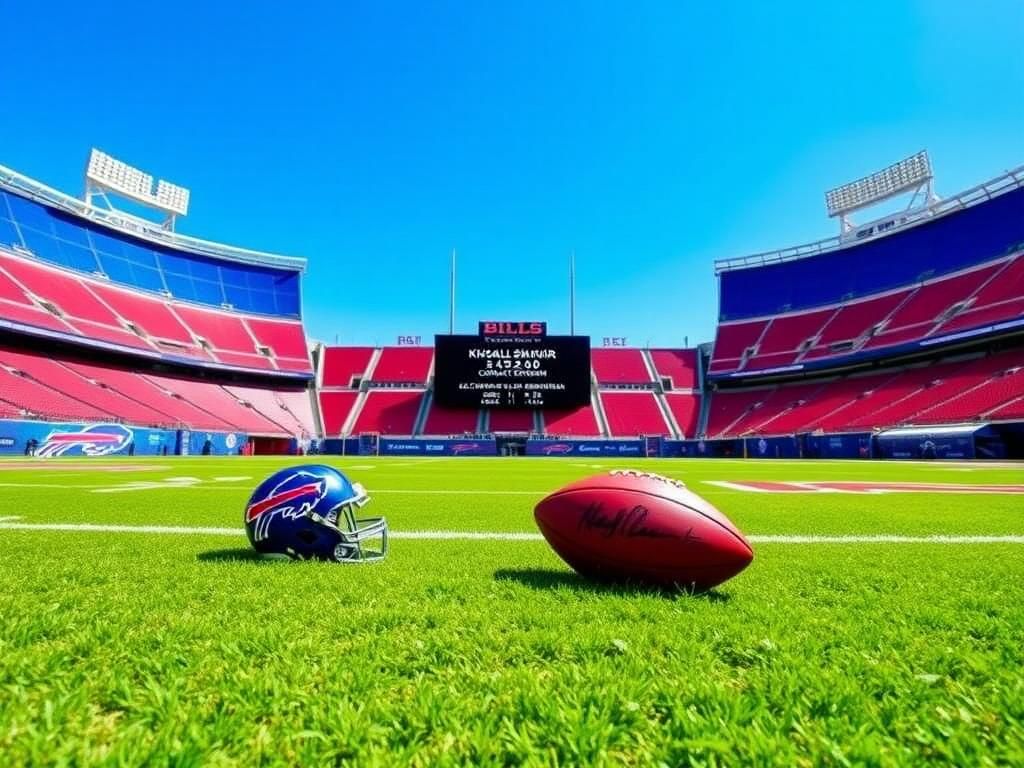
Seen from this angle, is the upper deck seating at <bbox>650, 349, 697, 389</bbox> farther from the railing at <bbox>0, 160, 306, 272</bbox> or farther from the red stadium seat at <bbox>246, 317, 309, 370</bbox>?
the railing at <bbox>0, 160, 306, 272</bbox>

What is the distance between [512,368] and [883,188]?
3944cm

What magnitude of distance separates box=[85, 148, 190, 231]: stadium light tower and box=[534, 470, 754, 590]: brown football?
199 ft

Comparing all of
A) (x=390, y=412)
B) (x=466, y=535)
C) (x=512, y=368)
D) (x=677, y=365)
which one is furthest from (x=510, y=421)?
(x=466, y=535)

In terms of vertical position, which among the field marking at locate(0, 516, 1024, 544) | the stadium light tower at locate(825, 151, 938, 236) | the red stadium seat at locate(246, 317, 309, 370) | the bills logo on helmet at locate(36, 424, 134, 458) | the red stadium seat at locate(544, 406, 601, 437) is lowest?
the field marking at locate(0, 516, 1024, 544)

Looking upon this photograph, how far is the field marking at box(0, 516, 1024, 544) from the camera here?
5.18m

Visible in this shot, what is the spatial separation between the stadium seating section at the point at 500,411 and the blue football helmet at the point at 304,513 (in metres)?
46.0

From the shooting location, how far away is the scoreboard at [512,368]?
1927 inches

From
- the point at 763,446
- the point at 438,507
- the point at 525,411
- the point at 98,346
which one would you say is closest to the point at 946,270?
the point at 763,446

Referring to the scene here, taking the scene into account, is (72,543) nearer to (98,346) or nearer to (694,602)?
(694,602)

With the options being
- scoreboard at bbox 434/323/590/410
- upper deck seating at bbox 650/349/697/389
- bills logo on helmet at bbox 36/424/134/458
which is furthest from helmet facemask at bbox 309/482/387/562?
upper deck seating at bbox 650/349/697/389

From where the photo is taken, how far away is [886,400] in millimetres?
39062

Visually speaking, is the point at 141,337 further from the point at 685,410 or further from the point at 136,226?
the point at 685,410

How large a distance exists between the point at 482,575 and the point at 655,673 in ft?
5.87
